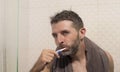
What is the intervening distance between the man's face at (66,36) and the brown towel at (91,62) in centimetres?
9

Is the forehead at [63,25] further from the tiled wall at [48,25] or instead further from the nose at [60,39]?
the tiled wall at [48,25]

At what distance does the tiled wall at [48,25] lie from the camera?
1.46 metres

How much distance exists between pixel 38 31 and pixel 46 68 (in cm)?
35

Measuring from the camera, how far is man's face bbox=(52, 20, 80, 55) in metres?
1.22

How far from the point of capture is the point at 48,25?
5.27ft

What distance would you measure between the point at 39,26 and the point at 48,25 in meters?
0.06

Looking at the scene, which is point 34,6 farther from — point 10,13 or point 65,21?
point 65,21

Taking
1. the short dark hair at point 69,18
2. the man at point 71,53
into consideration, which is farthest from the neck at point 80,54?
the short dark hair at point 69,18

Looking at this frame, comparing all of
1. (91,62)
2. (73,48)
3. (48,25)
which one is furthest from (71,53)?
(48,25)

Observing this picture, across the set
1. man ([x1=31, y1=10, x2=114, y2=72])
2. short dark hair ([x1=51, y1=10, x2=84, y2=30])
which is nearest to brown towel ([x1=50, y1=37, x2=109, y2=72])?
man ([x1=31, y1=10, x2=114, y2=72])

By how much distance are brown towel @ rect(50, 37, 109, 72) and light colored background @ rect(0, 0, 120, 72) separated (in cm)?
16

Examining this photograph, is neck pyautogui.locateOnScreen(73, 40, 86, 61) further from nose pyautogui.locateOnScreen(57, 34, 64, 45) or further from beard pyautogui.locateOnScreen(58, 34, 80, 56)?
nose pyautogui.locateOnScreen(57, 34, 64, 45)

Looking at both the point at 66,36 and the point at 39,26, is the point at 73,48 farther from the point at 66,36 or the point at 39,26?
the point at 39,26

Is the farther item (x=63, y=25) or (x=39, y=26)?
(x=39, y=26)
